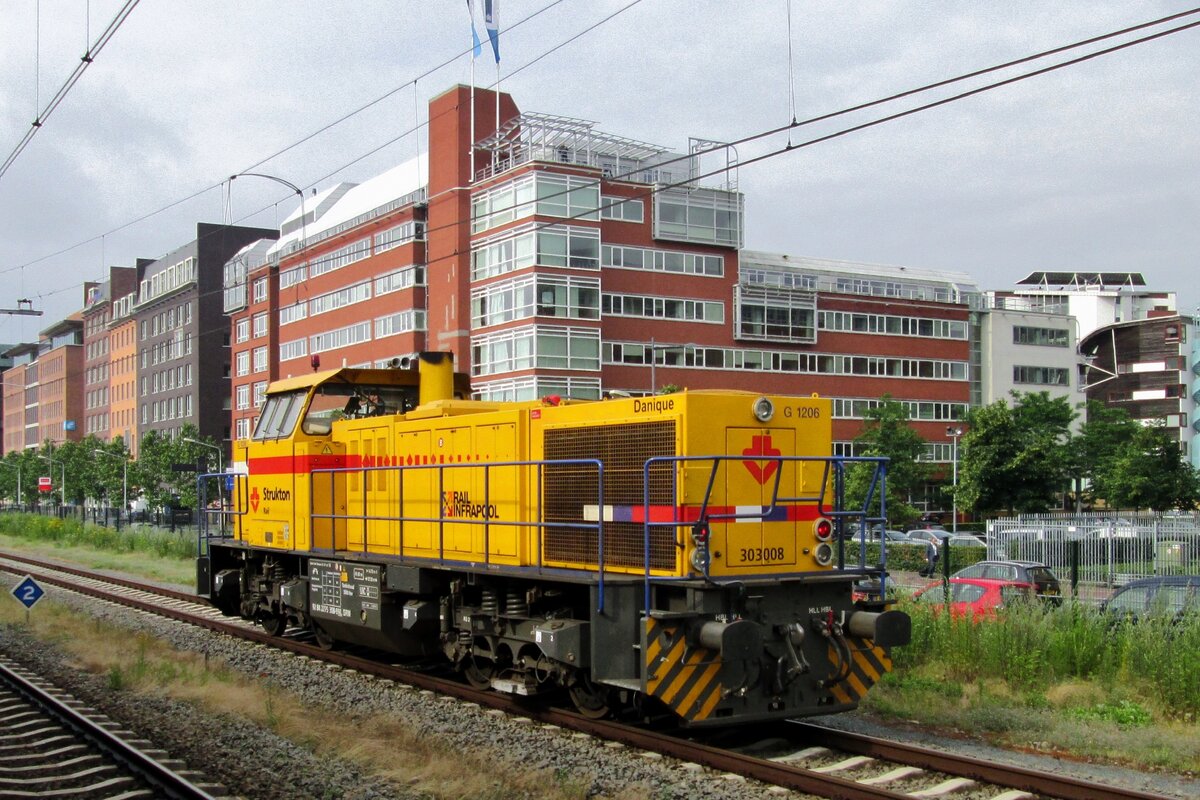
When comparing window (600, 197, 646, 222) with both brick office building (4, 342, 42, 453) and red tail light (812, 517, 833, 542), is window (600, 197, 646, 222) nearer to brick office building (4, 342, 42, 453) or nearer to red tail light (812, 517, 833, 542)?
red tail light (812, 517, 833, 542)

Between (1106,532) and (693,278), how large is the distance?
36.3m

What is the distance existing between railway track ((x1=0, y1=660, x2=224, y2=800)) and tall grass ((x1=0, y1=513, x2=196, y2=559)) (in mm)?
23198

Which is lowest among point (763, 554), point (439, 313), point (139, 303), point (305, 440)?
point (763, 554)

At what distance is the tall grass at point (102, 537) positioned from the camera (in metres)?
34.5

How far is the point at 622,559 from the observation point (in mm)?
9805

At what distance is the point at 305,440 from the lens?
1396 centimetres

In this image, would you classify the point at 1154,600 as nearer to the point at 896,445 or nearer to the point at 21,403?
the point at 896,445

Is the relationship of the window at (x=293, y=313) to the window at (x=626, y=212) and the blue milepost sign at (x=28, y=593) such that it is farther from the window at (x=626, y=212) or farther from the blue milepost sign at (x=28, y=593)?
the blue milepost sign at (x=28, y=593)

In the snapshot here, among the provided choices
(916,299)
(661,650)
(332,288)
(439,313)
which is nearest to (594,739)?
(661,650)

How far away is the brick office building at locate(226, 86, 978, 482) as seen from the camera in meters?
53.2

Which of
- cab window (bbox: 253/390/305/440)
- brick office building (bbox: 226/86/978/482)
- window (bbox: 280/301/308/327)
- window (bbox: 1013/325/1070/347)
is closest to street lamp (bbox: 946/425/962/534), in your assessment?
brick office building (bbox: 226/86/978/482)

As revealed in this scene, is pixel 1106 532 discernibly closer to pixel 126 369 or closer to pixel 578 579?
pixel 578 579

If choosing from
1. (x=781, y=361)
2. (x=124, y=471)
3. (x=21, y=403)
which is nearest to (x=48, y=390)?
(x=21, y=403)

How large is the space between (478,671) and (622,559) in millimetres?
2497
